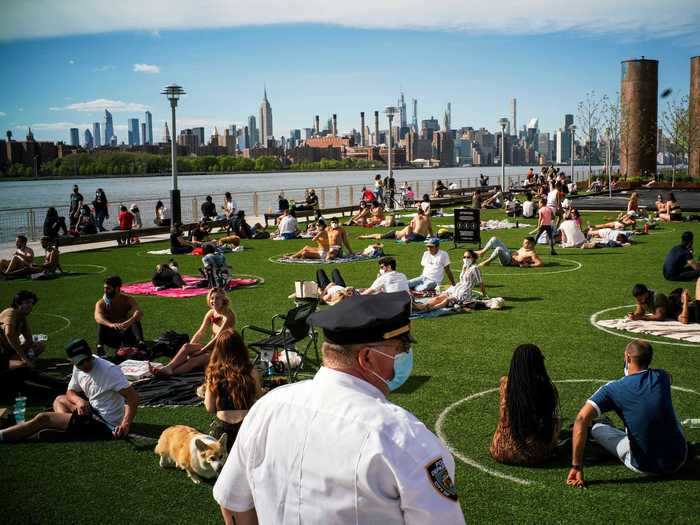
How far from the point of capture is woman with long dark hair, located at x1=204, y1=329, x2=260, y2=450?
725 centimetres

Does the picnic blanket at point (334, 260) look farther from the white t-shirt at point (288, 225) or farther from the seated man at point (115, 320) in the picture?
the seated man at point (115, 320)

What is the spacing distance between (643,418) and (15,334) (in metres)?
8.03

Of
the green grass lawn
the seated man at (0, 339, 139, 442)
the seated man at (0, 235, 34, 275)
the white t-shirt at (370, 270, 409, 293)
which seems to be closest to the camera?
the green grass lawn

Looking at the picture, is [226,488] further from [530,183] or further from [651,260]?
[530,183]

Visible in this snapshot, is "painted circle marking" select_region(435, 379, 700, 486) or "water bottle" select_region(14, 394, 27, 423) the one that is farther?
"water bottle" select_region(14, 394, 27, 423)

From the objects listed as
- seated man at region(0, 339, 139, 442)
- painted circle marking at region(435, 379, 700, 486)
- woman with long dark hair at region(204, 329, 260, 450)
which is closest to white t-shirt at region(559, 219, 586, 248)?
painted circle marking at region(435, 379, 700, 486)

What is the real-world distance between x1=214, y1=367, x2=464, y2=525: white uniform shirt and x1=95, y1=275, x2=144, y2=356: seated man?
9356mm

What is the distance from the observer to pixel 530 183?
178 ft

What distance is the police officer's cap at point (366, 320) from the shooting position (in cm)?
264

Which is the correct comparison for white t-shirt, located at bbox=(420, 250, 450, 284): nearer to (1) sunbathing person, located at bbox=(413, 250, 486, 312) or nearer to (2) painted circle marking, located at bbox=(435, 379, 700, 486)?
(1) sunbathing person, located at bbox=(413, 250, 486, 312)

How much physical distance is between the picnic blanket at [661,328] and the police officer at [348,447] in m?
10.0

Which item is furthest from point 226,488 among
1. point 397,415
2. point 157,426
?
point 157,426

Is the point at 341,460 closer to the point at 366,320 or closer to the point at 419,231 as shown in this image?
the point at 366,320

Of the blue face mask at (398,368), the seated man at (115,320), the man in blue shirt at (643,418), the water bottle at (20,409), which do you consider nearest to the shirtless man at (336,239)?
the seated man at (115,320)
